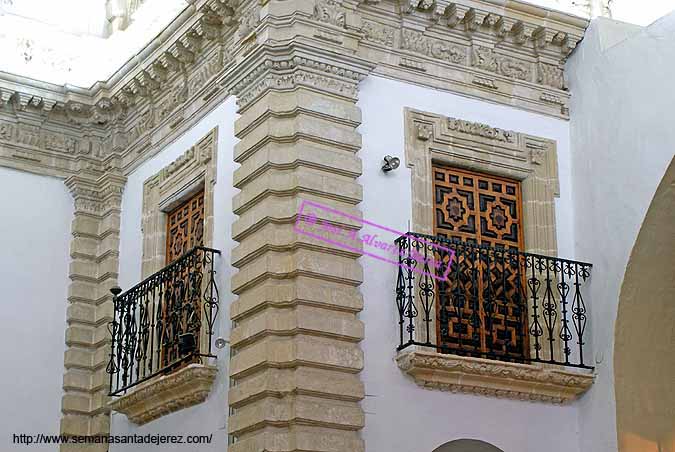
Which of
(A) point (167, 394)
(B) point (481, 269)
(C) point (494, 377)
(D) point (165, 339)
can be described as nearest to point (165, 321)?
(D) point (165, 339)

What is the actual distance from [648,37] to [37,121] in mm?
6028

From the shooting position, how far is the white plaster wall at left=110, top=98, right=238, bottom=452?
10000 millimetres

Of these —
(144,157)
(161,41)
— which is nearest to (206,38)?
(161,41)

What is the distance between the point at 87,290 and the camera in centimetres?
1257

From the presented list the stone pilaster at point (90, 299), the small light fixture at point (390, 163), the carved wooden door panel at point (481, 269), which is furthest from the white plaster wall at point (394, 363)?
the stone pilaster at point (90, 299)

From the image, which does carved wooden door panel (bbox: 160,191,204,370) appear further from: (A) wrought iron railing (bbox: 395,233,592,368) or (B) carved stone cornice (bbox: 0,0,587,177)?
(A) wrought iron railing (bbox: 395,233,592,368)

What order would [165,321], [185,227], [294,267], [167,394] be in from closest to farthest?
1. [294,267]
2. [167,394]
3. [165,321]
4. [185,227]

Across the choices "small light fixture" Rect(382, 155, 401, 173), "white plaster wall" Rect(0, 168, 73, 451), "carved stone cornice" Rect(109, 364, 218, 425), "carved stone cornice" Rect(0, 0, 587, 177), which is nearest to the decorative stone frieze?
"carved stone cornice" Rect(0, 0, 587, 177)

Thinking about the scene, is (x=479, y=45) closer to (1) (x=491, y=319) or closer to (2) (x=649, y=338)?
(1) (x=491, y=319)

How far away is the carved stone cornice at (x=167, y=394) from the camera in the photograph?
1004cm

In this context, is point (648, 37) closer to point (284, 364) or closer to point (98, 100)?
point (284, 364)

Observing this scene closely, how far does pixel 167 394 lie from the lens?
34.5ft

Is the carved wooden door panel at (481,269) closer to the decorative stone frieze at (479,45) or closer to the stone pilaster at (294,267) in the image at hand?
the decorative stone frieze at (479,45)

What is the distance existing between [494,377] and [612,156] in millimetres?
2104
